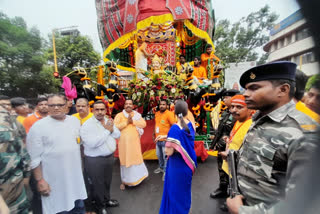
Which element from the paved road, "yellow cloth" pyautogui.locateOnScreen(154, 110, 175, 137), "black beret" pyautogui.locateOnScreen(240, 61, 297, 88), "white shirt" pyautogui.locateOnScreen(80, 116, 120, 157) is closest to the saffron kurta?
the paved road

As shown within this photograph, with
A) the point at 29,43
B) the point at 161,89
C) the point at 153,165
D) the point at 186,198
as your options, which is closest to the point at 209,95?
the point at 161,89

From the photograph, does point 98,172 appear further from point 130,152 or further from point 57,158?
point 130,152

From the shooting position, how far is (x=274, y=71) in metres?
0.91

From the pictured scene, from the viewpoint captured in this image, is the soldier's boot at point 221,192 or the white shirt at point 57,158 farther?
the soldier's boot at point 221,192

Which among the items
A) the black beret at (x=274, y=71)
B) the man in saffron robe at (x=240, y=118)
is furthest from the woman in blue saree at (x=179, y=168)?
the black beret at (x=274, y=71)

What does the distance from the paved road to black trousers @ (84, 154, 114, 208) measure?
0.49 meters

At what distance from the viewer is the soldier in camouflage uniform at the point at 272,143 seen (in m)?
0.70

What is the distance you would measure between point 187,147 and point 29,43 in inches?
82.2

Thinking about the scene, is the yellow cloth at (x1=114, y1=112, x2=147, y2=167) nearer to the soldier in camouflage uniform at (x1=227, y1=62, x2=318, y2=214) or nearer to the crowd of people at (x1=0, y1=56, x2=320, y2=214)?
the crowd of people at (x1=0, y1=56, x2=320, y2=214)

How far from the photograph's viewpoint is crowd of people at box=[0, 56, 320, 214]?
2.60 feet

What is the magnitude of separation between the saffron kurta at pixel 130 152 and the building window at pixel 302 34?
2.79 meters

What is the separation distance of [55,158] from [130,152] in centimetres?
172

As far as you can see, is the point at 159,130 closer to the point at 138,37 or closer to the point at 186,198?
the point at 186,198

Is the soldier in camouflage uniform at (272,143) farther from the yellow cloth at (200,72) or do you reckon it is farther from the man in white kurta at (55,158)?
the yellow cloth at (200,72)
